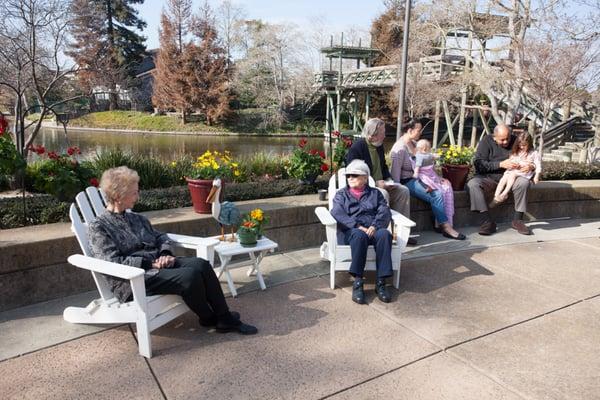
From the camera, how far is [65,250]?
3.19 metres

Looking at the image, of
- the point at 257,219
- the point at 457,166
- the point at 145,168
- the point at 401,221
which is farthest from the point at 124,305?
the point at 457,166

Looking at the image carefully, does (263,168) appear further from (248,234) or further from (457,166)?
(248,234)

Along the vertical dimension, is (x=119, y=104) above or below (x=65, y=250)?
above

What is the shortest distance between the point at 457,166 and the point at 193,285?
3.97 meters

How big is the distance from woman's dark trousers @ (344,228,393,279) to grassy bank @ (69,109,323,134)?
28.3m

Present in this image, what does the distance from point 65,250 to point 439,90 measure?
1740 centimetres

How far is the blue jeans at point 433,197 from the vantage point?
194 inches

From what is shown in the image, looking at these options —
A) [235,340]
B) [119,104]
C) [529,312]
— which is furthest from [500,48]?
[119,104]

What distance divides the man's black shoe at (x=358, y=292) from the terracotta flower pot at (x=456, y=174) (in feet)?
9.16

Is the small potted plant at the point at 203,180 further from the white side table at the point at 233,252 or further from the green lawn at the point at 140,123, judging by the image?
the green lawn at the point at 140,123

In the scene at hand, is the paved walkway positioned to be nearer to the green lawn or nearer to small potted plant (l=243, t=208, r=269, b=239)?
small potted plant (l=243, t=208, r=269, b=239)

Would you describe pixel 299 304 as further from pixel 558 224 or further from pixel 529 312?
pixel 558 224

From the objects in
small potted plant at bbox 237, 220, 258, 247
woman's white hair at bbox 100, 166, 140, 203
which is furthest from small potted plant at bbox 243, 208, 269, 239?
woman's white hair at bbox 100, 166, 140, 203

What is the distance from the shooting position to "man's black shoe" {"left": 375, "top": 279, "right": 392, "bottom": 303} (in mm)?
3238
